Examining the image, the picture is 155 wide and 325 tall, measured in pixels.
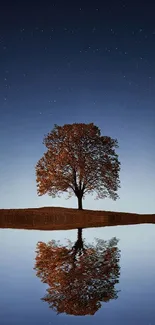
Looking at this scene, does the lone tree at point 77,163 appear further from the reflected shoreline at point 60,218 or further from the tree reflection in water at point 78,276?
the tree reflection in water at point 78,276

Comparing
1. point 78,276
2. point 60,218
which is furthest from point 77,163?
point 78,276

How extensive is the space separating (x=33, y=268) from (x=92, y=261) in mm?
2140

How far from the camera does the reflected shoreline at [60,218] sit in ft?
129

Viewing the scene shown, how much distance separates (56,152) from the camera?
4453 centimetres

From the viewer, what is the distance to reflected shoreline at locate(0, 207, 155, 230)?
3941 centimetres

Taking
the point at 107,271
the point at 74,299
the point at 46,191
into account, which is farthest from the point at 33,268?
the point at 46,191

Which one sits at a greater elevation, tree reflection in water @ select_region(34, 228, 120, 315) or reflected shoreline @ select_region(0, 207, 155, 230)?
reflected shoreline @ select_region(0, 207, 155, 230)

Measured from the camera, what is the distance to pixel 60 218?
40.1m

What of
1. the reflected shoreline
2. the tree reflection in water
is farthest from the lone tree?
the tree reflection in water

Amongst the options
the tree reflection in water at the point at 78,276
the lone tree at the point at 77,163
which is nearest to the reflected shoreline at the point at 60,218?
the lone tree at the point at 77,163

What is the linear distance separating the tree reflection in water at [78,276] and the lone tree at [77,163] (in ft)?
89.5

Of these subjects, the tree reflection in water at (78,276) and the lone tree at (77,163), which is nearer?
the tree reflection in water at (78,276)

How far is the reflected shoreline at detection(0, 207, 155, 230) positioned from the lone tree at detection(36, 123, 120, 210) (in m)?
2.21

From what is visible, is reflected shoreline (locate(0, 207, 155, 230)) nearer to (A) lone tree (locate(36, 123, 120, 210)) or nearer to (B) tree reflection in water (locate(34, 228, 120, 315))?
(A) lone tree (locate(36, 123, 120, 210))
